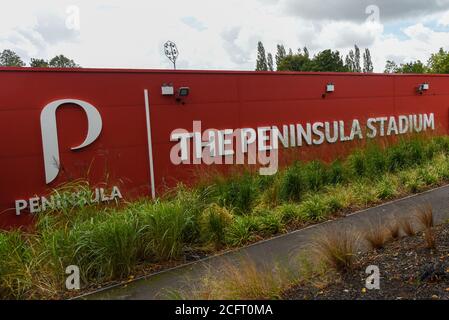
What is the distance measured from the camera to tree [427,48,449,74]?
23.9 metres

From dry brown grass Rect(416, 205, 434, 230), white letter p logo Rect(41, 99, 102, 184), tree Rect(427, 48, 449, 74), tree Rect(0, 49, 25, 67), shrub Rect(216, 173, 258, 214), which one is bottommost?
dry brown grass Rect(416, 205, 434, 230)

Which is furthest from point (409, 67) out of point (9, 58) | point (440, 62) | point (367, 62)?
point (9, 58)

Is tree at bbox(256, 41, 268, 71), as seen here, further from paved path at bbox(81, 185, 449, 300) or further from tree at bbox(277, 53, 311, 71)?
paved path at bbox(81, 185, 449, 300)

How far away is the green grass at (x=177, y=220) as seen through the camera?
410 centimetres

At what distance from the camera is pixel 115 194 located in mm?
6863

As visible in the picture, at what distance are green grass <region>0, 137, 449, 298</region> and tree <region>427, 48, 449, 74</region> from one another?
1928 cm

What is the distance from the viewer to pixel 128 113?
7215 mm

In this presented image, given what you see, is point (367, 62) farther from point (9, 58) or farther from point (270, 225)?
point (270, 225)

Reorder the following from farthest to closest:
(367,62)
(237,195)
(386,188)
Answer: (367,62), (386,188), (237,195)

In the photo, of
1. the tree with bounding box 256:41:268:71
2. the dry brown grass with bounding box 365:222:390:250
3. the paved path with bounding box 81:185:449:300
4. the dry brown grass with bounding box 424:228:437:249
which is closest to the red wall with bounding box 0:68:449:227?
the paved path with bounding box 81:185:449:300

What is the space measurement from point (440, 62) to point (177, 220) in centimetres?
2505

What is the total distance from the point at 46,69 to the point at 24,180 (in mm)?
1743
